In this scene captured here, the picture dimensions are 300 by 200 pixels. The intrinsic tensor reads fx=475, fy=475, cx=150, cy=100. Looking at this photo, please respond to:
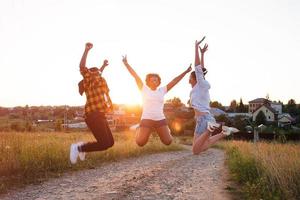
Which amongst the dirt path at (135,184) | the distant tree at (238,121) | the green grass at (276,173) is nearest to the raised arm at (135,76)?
the green grass at (276,173)

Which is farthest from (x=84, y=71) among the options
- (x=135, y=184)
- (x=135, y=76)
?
(x=135, y=184)

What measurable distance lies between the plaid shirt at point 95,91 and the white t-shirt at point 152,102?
1931 mm

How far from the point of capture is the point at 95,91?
808 centimetres

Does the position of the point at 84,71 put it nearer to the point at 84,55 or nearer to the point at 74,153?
the point at 84,55

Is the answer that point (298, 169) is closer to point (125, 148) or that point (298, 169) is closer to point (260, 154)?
point (260, 154)

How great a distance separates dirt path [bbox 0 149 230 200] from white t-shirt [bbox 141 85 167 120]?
937cm

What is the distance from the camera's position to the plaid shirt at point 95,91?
810cm

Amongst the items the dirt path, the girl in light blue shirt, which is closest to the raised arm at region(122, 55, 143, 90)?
the girl in light blue shirt

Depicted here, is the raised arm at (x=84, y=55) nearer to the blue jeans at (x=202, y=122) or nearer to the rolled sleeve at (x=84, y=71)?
the rolled sleeve at (x=84, y=71)

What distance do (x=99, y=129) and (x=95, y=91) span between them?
0.79 m

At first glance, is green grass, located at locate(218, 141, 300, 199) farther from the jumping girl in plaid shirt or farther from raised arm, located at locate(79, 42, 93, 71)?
raised arm, located at locate(79, 42, 93, 71)

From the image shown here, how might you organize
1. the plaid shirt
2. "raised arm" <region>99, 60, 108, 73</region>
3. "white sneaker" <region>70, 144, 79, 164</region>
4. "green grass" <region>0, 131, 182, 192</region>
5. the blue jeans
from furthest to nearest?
1. "green grass" <region>0, 131, 182, 192</region>
2. the blue jeans
3. "white sneaker" <region>70, 144, 79, 164</region>
4. "raised arm" <region>99, 60, 108, 73</region>
5. the plaid shirt

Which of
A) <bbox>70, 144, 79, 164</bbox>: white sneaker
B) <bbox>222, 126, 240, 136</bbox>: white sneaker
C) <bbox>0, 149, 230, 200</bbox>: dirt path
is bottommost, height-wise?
<bbox>0, 149, 230, 200</bbox>: dirt path

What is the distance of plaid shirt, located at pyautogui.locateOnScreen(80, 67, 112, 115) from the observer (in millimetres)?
8102
